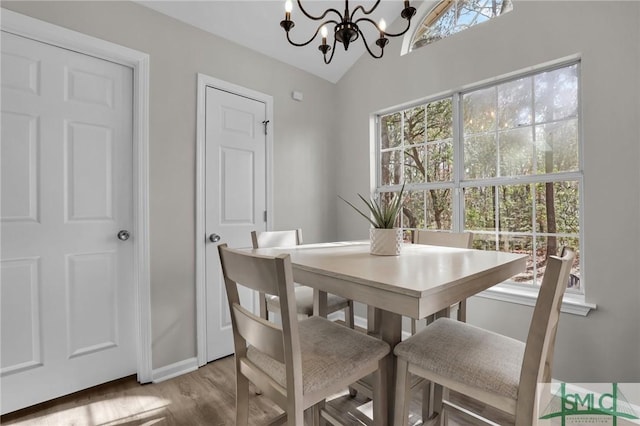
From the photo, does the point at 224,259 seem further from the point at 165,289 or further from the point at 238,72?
the point at 238,72

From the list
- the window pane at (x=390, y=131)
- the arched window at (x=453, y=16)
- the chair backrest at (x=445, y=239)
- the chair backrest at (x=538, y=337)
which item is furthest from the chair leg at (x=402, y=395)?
the arched window at (x=453, y=16)

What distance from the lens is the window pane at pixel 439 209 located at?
8.17 ft

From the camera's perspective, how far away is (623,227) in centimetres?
164

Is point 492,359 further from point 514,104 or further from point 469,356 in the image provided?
point 514,104

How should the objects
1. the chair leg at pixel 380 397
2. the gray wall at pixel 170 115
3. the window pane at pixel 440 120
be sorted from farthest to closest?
the window pane at pixel 440 120 → the gray wall at pixel 170 115 → the chair leg at pixel 380 397

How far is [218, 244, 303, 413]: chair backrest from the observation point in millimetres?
863

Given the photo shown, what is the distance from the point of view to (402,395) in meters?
1.08

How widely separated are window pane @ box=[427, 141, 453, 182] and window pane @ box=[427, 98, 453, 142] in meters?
0.07

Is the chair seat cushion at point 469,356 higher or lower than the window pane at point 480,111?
lower

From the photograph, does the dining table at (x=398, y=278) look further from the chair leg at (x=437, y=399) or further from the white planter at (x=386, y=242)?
the chair leg at (x=437, y=399)

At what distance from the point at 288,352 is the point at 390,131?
247 cm

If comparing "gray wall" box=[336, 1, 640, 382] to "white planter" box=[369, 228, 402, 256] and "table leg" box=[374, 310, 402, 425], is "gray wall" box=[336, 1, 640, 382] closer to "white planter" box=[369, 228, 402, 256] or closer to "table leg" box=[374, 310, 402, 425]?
"white planter" box=[369, 228, 402, 256]

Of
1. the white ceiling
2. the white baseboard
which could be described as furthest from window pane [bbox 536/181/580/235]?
the white baseboard

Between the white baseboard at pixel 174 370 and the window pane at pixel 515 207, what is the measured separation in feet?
7.97
